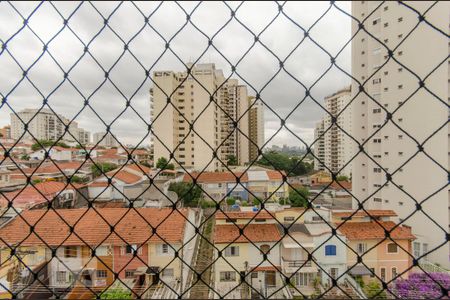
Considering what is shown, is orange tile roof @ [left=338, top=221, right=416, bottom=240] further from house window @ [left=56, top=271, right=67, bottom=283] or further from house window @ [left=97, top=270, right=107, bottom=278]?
house window @ [left=56, top=271, right=67, bottom=283]

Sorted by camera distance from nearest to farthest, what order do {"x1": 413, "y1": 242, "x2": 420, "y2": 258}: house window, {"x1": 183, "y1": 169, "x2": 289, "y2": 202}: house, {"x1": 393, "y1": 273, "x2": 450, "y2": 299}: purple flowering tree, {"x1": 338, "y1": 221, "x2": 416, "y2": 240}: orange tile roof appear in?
{"x1": 393, "y1": 273, "x2": 450, "y2": 299}: purple flowering tree → {"x1": 338, "y1": 221, "x2": 416, "y2": 240}: orange tile roof → {"x1": 413, "y1": 242, "x2": 420, "y2": 258}: house window → {"x1": 183, "y1": 169, "x2": 289, "y2": 202}: house

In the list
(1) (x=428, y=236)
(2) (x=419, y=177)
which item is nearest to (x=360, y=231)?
(1) (x=428, y=236)

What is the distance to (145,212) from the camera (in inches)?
195

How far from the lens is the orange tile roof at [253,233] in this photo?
4152mm

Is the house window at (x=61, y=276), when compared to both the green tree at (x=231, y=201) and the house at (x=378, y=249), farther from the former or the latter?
the green tree at (x=231, y=201)

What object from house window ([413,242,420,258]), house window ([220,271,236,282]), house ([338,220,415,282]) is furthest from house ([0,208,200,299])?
house window ([413,242,420,258])

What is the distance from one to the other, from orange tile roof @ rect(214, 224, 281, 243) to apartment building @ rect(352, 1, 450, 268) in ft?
4.54

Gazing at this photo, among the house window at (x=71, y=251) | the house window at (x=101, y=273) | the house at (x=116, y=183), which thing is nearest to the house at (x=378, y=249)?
the house window at (x=101, y=273)

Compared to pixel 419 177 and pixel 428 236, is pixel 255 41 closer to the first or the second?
pixel 428 236

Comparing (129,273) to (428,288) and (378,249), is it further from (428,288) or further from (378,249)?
(428,288)

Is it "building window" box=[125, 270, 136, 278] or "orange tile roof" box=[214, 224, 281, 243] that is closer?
"building window" box=[125, 270, 136, 278]

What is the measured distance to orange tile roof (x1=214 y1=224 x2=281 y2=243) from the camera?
4.15 metres

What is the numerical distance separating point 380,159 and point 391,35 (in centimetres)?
331

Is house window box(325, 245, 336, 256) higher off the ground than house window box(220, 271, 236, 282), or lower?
higher
